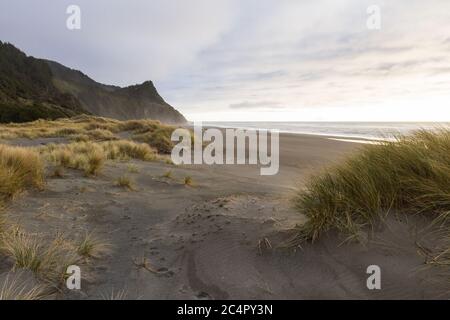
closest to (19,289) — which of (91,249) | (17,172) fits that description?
(91,249)

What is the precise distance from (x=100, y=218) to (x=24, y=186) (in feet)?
5.78

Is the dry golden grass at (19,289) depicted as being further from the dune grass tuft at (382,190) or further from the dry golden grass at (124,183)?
the dry golden grass at (124,183)

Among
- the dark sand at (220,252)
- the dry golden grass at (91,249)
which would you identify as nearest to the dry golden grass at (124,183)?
the dark sand at (220,252)

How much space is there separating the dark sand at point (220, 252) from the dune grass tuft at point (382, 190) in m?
0.18

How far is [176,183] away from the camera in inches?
314

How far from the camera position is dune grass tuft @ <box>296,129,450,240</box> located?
3.33 meters

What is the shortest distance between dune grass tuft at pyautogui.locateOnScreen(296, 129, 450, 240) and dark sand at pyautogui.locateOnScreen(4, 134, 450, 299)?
18 centimetres

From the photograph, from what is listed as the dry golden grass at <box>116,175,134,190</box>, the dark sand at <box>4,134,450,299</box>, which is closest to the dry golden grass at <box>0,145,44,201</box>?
the dark sand at <box>4,134,450,299</box>

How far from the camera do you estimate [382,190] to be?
12.0 feet

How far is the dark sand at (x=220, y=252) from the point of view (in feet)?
9.64

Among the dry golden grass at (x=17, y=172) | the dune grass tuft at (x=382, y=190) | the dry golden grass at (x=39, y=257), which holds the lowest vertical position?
the dry golden grass at (x=39, y=257)
